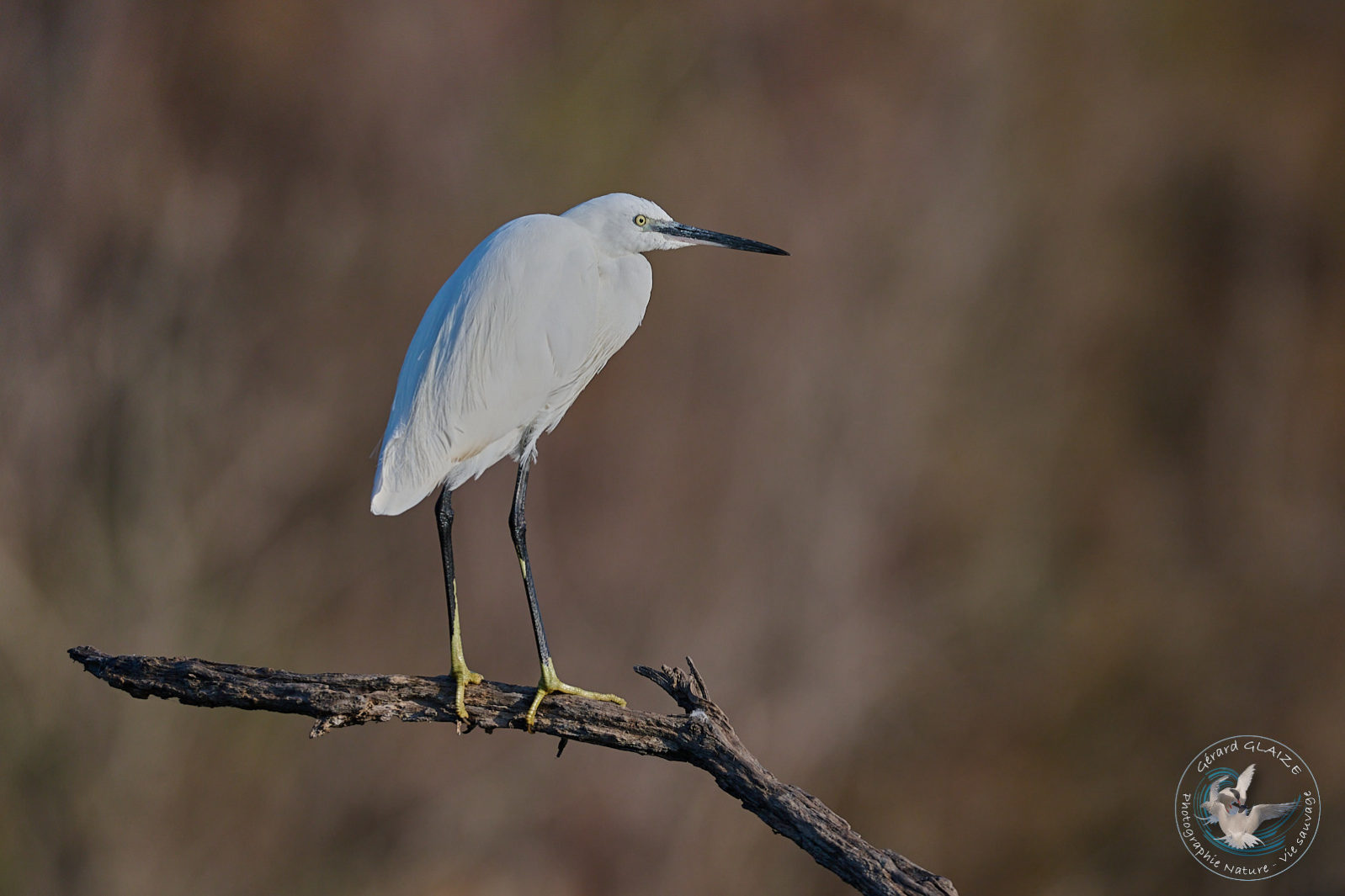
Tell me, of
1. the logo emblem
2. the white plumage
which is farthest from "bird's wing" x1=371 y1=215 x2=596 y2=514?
the logo emblem

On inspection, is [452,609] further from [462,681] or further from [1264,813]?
[1264,813]

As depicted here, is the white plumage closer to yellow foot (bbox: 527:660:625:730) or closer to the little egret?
the little egret

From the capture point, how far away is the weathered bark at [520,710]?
4.85 feet

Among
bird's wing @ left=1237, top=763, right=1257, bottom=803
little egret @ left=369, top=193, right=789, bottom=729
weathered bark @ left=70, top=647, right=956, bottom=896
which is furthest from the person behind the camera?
bird's wing @ left=1237, top=763, right=1257, bottom=803

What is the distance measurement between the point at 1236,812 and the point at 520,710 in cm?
212

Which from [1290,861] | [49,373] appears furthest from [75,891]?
[1290,861]

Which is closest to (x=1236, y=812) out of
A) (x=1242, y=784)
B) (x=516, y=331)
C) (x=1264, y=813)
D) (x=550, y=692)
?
(x=1242, y=784)

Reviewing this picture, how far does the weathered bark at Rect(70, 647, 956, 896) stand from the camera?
1478mm

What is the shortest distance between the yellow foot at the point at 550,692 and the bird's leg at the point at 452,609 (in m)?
0.10

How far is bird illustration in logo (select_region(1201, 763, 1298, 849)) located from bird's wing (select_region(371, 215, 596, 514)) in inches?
81.6

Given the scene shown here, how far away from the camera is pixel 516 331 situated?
177cm

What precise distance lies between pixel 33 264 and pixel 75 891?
2.18 m

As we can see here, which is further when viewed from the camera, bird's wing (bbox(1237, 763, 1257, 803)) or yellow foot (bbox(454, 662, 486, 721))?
bird's wing (bbox(1237, 763, 1257, 803))

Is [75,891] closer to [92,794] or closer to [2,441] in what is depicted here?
[92,794]
